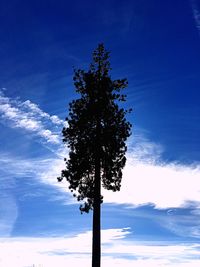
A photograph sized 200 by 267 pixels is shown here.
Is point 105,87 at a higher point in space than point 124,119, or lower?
higher

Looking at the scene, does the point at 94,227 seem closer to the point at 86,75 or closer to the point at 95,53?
the point at 86,75

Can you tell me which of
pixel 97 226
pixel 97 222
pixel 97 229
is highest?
pixel 97 222

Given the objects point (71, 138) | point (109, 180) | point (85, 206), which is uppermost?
point (71, 138)

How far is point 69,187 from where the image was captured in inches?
1126

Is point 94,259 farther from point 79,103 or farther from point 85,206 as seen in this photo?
point 79,103

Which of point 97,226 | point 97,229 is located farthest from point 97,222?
point 97,229

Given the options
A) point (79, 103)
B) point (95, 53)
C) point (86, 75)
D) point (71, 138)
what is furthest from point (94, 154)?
point (95, 53)

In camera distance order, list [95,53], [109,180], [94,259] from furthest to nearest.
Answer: [95,53] < [109,180] < [94,259]

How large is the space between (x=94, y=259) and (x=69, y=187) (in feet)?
18.0

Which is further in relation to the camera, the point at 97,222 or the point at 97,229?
the point at 97,222

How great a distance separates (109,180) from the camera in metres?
28.8

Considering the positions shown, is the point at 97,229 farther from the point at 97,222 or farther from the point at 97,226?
the point at 97,222

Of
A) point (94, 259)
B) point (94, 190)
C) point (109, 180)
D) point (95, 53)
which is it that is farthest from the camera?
point (95, 53)

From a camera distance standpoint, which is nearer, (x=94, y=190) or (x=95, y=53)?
(x=94, y=190)
